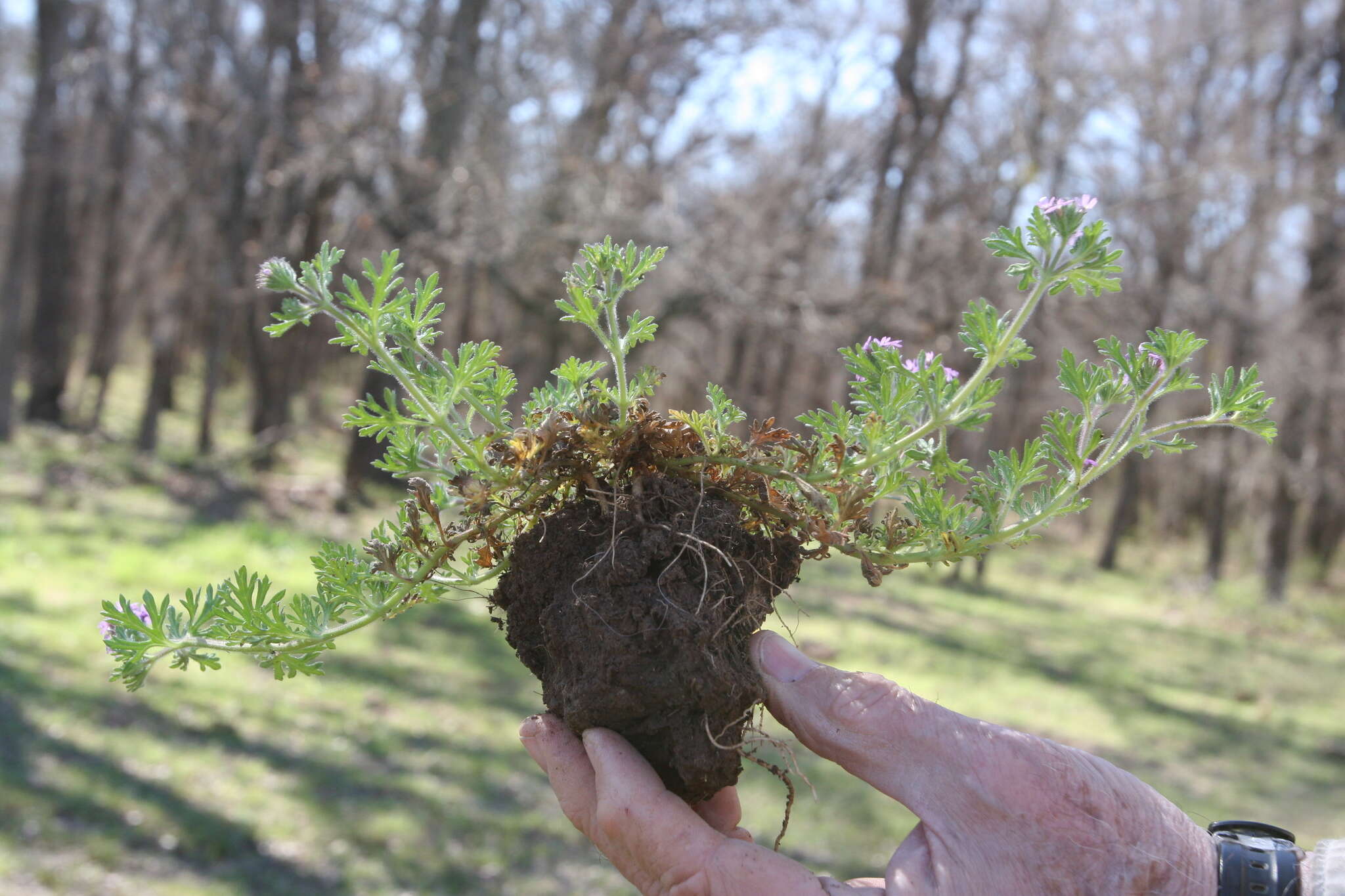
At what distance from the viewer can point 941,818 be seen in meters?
1.83

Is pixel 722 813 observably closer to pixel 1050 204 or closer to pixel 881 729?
pixel 881 729

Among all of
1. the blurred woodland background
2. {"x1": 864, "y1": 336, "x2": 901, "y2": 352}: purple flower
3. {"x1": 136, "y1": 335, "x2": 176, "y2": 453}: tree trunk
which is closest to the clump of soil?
{"x1": 864, "y1": 336, "x2": 901, "y2": 352}: purple flower

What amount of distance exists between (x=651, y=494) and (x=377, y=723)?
5.28 m

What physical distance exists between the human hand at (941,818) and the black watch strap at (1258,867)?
1.1 inches

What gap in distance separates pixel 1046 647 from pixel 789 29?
1120cm

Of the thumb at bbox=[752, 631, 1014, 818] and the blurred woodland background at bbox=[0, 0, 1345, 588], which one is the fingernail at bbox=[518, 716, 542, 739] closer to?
the thumb at bbox=[752, 631, 1014, 818]

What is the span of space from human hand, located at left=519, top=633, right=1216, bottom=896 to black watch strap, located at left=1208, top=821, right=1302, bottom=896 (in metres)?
0.03

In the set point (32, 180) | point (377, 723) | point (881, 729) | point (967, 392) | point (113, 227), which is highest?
point (113, 227)

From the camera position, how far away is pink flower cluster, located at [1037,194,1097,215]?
1571 millimetres

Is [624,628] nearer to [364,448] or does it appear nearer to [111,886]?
[111,886]

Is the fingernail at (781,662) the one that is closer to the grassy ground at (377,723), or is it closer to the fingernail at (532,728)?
the fingernail at (532,728)

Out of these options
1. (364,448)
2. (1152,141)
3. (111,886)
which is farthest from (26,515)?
(1152,141)

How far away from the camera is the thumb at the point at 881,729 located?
185cm

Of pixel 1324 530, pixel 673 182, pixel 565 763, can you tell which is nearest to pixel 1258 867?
pixel 565 763
